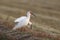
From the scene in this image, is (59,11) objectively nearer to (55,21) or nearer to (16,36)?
(55,21)

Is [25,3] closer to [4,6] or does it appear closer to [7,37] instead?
[4,6]

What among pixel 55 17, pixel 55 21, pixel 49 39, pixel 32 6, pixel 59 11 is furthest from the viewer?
pixel 32 6

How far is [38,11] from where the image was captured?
1733cm

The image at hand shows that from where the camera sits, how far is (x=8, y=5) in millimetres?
19766

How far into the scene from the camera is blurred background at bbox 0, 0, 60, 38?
13609 millimetres

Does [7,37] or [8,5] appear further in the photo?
[8,5]

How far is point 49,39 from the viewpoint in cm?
873

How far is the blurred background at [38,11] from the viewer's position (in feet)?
44.7

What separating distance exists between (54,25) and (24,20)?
3.32m

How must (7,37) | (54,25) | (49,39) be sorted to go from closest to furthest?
(7,37) < (49,39) < (54,25)

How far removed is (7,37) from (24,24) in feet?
8.31

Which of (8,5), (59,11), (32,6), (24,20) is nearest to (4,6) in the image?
(8,5)

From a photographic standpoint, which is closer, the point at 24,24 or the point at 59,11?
the point at 24,24

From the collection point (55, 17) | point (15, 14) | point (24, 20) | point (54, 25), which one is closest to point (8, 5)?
point (15, 14)
